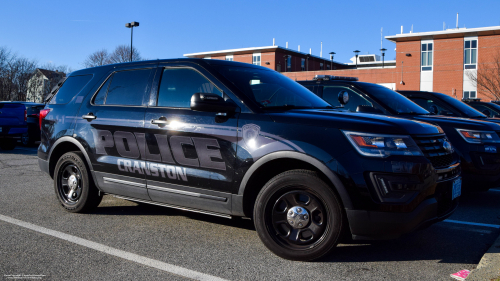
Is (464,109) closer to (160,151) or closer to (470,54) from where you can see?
(160,151)

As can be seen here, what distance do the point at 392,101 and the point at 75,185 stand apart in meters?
4.92

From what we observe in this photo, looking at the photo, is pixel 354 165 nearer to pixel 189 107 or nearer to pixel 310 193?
pixel 310 193

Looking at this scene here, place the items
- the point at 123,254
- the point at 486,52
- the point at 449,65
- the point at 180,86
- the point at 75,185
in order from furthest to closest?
the point at 449,65, the point at 486,52, the point at 75,185, the point at 180,86, the point at 123,254

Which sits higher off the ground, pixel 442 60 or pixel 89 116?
pixel 442 60

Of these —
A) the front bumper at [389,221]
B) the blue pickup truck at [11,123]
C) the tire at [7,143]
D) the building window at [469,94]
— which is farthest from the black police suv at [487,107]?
the building window at [469,94]

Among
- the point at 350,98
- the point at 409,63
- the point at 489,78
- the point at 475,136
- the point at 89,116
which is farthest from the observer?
the point at 409,63

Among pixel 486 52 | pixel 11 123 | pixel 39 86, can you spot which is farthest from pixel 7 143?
pixel 486 52

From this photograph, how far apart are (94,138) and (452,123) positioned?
483 cm

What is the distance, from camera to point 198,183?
14.2 ft

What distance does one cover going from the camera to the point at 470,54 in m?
43.0

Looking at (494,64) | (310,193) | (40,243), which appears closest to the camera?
(310,193)

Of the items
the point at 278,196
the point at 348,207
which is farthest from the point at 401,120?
the point at 278,196

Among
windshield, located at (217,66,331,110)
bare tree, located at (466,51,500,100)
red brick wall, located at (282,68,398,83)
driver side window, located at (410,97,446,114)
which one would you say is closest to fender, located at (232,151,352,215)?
windshield, located at (217,66,331,110)

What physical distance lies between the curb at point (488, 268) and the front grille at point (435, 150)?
2.76ft
